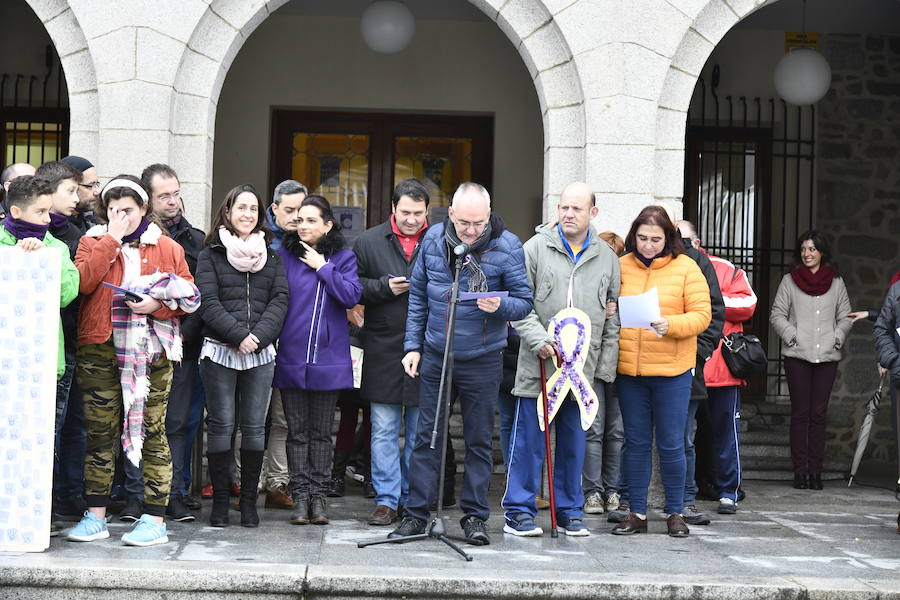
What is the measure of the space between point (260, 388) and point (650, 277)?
1901 millimetres

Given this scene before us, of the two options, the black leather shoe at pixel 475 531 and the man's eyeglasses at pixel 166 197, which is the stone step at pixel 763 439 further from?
the man's eyeglasses at pixel 166 197

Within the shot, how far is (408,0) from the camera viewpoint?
9445mm

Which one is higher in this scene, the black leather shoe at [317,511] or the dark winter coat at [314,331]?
the dark winter coat at [314,331]

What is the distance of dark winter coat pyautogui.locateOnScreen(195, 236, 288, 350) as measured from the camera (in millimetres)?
5223

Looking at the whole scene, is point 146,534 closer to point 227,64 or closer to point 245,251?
point 245,251

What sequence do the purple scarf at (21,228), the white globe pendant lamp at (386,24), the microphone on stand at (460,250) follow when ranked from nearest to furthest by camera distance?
1. the purple scarf at (21,228)
2. the microphone on stand at (460,250)
3. the white globe pendant lamp at (386,24)

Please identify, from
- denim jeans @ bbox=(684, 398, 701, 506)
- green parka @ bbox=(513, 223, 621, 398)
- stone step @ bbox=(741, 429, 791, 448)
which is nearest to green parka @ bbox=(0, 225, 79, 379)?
green parka @ bbox=(513, 223, 621, 398)

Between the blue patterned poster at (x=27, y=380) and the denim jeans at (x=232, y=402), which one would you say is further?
the denim jeans at (x=232, y=402)

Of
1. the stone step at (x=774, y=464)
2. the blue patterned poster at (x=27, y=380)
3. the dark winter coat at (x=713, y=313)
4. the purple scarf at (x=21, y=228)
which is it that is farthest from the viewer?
the stone step at (x=774, y=464)

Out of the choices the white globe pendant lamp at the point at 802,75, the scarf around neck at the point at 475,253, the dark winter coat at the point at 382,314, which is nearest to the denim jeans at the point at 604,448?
the dark winter coat at the point at 382,314

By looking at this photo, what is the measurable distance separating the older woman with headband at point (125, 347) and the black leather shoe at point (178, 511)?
0.49 metres

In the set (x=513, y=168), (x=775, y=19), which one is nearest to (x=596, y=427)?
(x=513, y=168)

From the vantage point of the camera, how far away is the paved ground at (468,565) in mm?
4281

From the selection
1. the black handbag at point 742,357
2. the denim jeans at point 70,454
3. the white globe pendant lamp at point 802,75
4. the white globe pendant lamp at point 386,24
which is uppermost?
the white globe pendant lamp at point 386,24
